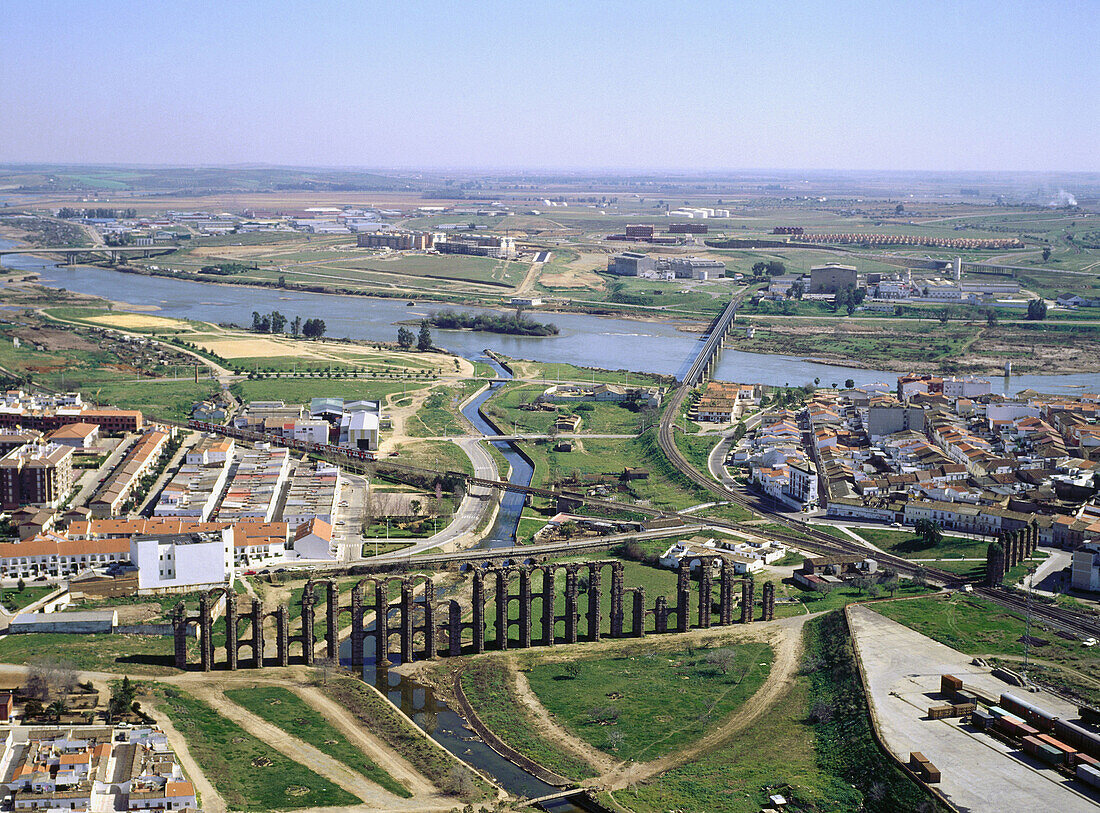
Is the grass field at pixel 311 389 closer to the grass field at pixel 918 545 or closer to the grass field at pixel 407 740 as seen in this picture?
the grass field at pixel 918 545

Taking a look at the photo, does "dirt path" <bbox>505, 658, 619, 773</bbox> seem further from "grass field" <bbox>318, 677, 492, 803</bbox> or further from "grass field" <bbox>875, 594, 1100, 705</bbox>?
"grass field" <bbox>875, 594, 1100, 705</bbox>

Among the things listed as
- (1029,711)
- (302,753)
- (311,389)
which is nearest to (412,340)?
(311,389)

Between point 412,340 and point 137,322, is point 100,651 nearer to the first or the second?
point 412,340

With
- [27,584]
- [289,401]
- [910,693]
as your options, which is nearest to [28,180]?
[289,401]

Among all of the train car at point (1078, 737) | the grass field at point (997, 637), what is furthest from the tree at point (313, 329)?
the train car at point (1078, 737)

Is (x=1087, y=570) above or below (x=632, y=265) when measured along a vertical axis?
below

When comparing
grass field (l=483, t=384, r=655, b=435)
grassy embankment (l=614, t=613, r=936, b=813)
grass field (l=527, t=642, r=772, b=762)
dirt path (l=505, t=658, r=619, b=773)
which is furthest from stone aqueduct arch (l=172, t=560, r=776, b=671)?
grass field (l=483, t=384, r=655, b=435)
